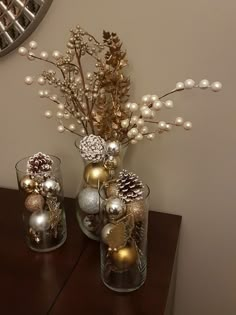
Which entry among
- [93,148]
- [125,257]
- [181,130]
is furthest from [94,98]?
[125,257]

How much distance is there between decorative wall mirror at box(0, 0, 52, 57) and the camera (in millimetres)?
899

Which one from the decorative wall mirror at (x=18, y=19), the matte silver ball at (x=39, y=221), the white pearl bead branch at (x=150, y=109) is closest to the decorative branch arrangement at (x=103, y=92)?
the white pearl bead branch at (x=150, y=109)

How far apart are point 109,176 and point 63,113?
0.20 metres

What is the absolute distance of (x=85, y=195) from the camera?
0.88 meters

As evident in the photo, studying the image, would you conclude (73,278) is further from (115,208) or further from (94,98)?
(94,98)

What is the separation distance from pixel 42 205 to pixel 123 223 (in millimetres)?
227

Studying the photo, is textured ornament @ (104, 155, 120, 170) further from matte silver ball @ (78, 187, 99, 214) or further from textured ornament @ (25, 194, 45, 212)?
textured ornament @ (25, 194, 45, 212)

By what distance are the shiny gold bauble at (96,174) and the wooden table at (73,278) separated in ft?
0.55

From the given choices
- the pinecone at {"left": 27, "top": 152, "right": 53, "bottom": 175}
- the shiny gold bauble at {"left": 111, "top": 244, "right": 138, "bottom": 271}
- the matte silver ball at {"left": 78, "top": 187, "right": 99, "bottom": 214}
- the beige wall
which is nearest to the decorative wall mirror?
the beige wall

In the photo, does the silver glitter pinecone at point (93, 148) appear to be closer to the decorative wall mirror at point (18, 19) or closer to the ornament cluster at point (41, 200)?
the ornament cluster at point (41, 200)

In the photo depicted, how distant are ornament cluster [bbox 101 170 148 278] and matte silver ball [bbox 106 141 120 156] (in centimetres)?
6

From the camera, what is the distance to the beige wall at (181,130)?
0.85 metres

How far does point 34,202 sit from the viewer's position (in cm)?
88

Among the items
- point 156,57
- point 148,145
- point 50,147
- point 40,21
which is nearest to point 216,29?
point 156,57
